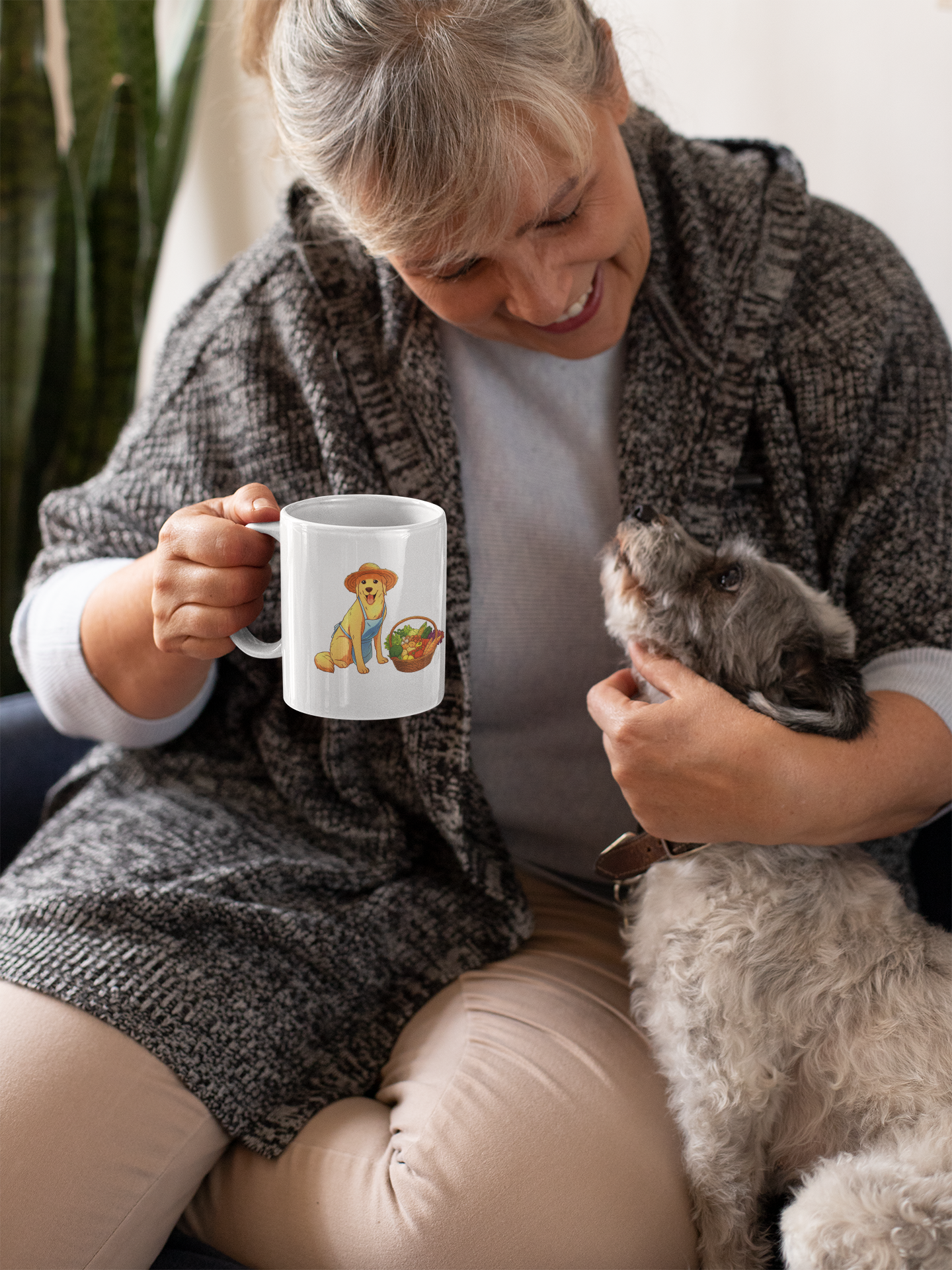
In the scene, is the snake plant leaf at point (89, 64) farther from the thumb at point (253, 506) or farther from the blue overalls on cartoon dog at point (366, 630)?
the blue overalls on cartoon dog at point (366, 630)

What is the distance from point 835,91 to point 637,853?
1260mm

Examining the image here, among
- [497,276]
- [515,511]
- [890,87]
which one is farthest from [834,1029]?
[890,87]

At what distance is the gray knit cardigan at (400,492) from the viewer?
114cm

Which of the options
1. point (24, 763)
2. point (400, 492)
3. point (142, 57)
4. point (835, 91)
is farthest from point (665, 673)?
point (142, 57)

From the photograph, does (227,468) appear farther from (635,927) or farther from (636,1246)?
(636,1246)

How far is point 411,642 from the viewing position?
76 cm

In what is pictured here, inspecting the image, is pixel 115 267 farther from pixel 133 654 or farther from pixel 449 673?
pixel 449 673

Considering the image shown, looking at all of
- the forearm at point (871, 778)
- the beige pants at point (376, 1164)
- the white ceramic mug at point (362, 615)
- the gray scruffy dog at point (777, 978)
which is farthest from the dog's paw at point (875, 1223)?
the white ceramic mug at point (362, 615)

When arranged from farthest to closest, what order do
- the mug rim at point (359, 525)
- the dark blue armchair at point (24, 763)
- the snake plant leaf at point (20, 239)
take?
the snake plant leaf at point (20, 239), the dark blue armchair at point (24, 763), the mug rim at point (359, 525)

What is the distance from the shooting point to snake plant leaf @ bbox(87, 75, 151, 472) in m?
1.89

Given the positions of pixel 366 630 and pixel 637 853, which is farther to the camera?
pixel 637 853

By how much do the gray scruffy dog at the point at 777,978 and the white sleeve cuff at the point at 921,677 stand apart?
49 mm

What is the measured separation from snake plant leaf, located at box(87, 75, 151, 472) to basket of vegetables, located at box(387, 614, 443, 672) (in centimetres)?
149

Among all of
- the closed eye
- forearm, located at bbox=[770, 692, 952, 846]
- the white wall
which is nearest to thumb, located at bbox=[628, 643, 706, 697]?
forearm, located at bbox=[770, 692, 952, 846]
